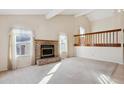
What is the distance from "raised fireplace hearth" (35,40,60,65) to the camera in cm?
337

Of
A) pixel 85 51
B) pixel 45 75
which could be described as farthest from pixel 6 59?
pixel 85 51

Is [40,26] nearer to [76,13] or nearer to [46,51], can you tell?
[46,51]

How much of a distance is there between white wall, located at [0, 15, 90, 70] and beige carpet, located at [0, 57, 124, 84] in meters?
0.42

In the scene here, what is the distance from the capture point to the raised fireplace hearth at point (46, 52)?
11.1 feet

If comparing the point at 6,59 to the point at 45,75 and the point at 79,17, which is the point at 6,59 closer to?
the point at 45,75

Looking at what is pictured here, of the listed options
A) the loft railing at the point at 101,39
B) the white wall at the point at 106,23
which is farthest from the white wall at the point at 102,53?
the white wall at the point at 106,23

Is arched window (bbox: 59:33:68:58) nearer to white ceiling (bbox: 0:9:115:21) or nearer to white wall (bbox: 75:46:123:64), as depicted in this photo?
white wall (bbox: 75:46:123:64)

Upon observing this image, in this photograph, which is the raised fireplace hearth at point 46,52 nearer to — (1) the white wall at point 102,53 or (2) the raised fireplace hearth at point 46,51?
(2) the raised fireplace hearth at point 46,51

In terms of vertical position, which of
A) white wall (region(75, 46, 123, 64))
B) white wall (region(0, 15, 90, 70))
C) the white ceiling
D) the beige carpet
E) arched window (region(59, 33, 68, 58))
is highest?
the white ceiling

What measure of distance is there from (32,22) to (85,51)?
1.85 m

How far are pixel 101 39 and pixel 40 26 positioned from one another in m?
1.92

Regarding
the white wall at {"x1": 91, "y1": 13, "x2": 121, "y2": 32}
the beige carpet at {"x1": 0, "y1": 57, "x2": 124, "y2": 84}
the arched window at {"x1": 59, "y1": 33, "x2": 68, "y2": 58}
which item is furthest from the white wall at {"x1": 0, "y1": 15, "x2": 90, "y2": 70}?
the beige carpet at {"x1": 0, "y1": 57, "x2": 124, "y2": 84}

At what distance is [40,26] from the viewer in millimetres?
3576
